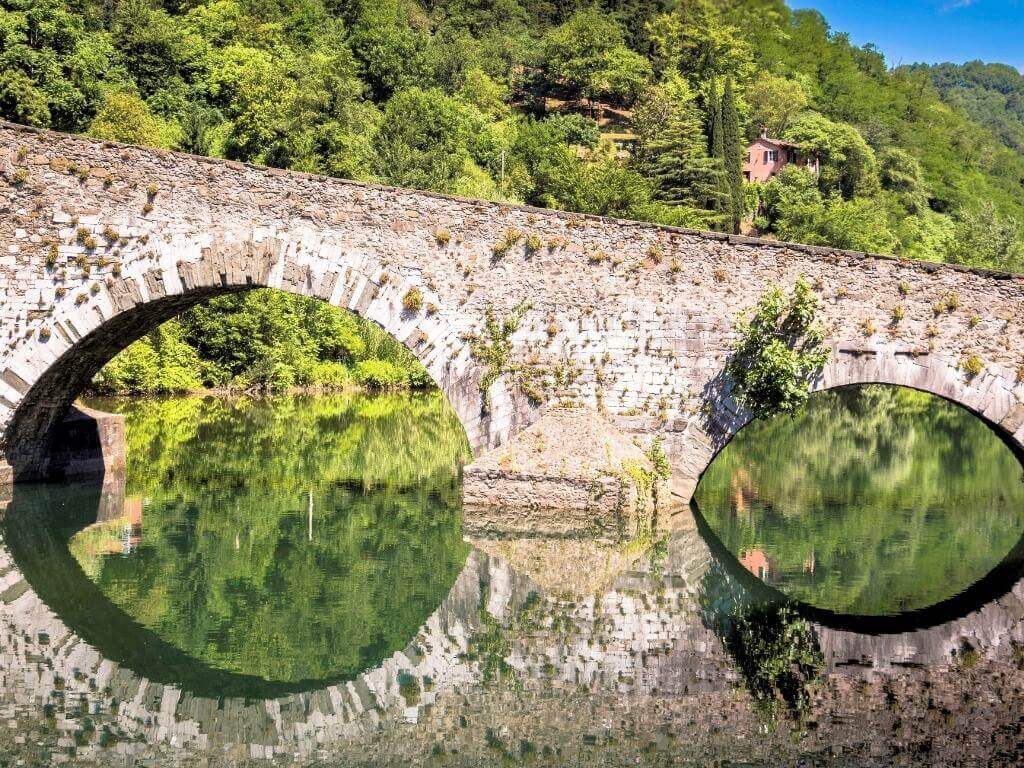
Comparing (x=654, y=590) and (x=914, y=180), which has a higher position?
(x=914, y=180)

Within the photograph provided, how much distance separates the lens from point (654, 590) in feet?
43.4

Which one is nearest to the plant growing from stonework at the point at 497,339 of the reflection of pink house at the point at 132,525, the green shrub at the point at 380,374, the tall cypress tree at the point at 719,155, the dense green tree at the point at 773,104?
the reflection of pink house at the point at 132,525

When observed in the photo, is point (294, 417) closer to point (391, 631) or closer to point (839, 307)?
point (839, 307)

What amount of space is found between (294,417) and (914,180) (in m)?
64.6

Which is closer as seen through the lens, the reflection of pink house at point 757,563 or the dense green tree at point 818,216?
the reflection of pink house at point 757,563

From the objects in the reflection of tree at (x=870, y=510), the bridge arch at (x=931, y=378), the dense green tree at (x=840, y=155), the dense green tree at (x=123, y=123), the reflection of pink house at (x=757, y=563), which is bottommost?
the reflection of pink house at (x=757, y=563)

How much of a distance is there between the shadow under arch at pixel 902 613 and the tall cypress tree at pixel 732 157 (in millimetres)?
47921

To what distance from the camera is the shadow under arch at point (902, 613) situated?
12.3 m

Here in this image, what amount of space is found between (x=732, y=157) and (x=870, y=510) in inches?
1982

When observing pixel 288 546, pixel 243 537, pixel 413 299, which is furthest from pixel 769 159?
pixel 288 546

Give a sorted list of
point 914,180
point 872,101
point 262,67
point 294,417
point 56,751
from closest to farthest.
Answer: point 56,751
point 294,417
point 262,67
point 914,180
point 872,101

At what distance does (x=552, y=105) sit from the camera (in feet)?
329

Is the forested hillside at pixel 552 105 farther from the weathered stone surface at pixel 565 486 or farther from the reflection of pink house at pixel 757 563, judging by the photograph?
the reflection of pink house at pixel 757 563

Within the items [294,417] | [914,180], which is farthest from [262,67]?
[914,180]
